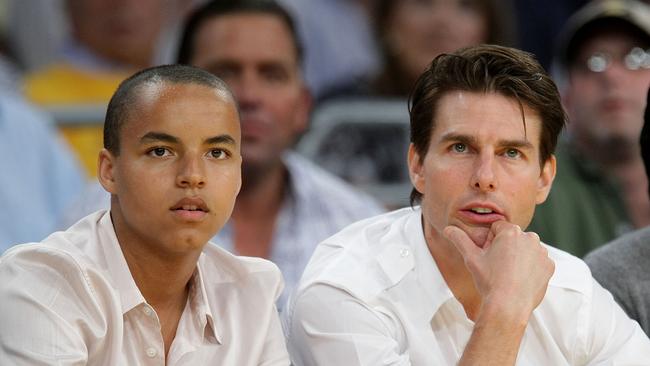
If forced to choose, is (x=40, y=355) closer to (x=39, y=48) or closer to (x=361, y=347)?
(x=361, y=347)

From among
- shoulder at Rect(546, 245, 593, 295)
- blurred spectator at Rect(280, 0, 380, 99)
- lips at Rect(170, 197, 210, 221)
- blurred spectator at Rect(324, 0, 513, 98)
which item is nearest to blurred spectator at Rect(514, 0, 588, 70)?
blurred spectator at Rect(324, 0, 513, 98)

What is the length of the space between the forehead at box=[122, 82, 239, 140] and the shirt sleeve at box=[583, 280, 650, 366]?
919mm

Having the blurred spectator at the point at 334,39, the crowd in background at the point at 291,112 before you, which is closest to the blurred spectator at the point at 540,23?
the crowd in background at the point at 291,112

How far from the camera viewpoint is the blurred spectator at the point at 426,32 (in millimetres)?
5223

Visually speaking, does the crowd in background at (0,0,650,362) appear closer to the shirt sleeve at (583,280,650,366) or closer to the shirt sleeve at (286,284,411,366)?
the shirt sleeve at (286,284,411,366)

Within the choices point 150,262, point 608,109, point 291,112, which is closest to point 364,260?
point 150,262

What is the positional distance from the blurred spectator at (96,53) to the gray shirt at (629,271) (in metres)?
2.57

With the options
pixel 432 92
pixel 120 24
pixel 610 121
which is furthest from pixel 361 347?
pixel 120 24

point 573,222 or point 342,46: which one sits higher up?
point 342,46

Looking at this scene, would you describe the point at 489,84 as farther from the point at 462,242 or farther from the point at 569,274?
the point at 569,274

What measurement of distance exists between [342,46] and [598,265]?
9.31 ft

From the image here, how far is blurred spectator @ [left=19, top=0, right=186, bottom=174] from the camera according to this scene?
525 centimetres

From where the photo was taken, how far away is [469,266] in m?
2.65

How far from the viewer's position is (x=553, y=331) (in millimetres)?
2777
